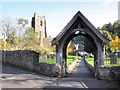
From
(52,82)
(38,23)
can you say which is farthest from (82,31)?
(38,23)

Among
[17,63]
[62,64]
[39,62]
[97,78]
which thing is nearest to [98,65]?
[97,78]

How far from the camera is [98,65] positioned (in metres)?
13.0

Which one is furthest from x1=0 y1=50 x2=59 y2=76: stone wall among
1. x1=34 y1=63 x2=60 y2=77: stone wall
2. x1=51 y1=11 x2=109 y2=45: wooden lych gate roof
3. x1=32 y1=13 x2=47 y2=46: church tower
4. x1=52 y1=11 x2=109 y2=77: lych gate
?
x1=32 y1=13 x2=47 y2=46: church tower

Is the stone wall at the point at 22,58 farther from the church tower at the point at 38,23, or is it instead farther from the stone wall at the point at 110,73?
the church tower at the point at 38,23

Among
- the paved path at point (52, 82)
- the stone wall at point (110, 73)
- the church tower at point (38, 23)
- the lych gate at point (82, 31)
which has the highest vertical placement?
the church tower at point (38, 23)

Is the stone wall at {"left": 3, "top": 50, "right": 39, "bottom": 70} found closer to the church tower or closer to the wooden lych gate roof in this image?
the wooden lych gate roof

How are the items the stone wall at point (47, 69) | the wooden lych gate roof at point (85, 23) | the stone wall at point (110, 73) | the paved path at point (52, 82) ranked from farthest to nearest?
the stone wall at point (47, 69), the wooden lych gate roof at point (85, 23), the stone wall at point (110, 73), the paved path at point (52, 82)

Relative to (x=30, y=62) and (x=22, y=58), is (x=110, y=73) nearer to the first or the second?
(x=30, y=62)

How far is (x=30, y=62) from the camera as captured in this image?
17.8 metres

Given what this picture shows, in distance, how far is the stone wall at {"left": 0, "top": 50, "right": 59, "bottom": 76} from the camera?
14052mm

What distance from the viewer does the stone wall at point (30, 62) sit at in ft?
46.1

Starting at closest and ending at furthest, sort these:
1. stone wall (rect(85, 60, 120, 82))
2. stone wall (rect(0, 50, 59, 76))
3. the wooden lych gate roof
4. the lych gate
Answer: stone wall (rect(85, 60, 120, 82)), the wooden lych gate roof, the lych gate, stone wall (rect(0, 50, 59, 76))

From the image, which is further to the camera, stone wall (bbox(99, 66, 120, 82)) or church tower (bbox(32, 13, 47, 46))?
church tower (bbox(32, 13, 47, 46))

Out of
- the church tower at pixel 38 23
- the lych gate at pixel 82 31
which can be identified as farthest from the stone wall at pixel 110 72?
the church tower at pixel 38 23
